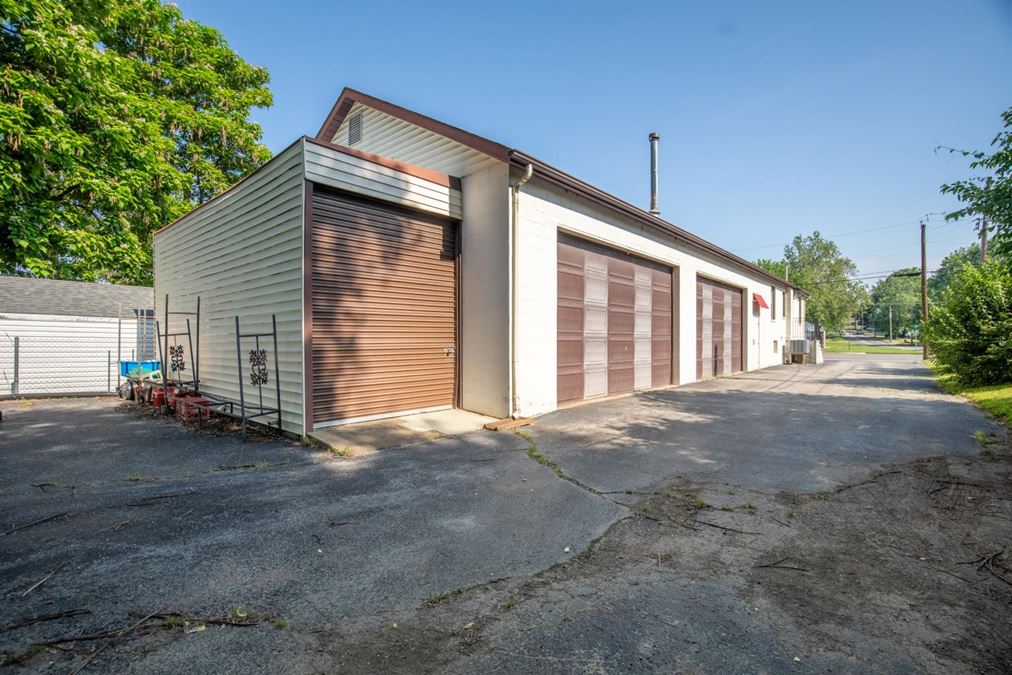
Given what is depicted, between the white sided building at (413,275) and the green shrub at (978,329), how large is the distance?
883 cm

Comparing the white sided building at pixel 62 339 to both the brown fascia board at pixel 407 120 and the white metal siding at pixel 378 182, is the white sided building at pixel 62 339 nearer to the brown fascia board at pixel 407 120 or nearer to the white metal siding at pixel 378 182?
the brown fascia board at pixel 407 120

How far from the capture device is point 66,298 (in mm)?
15000

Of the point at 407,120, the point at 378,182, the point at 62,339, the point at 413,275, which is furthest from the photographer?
the point at 62,339

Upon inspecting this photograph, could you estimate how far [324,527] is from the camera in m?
3.42

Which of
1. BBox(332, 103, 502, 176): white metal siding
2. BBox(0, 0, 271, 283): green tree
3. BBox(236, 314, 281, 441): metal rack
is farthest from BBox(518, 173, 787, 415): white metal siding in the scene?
BBox(0, 0, 271, 283): green tree

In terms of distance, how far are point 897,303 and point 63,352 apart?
98814mm

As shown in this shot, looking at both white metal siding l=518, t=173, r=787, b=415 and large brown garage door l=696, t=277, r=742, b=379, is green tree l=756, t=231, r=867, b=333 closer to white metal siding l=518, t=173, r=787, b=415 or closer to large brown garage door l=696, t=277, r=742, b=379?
large brown garage door l=696, t=277, r=742, b=379

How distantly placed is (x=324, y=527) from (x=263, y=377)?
438 centimetres

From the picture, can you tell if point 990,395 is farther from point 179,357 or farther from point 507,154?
point 179,357

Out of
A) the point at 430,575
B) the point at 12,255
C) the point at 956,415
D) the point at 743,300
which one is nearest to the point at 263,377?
the point at 430,575

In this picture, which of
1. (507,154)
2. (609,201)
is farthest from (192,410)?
(609,201)

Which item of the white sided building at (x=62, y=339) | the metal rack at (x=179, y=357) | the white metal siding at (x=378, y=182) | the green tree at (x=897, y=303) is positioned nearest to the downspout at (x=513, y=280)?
the white metal siding at (x=378, y=182)

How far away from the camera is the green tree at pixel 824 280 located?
4328cm

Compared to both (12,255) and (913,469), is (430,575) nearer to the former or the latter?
(913,469)
